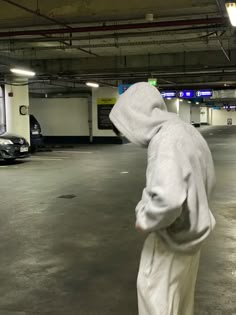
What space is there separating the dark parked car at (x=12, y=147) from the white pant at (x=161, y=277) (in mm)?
10461

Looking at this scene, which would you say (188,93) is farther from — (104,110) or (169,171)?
(169,171)

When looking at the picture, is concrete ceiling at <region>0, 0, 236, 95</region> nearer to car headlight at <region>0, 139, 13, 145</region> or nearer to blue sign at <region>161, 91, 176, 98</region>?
car headlight at <region>0, 139, 13, 145</region>

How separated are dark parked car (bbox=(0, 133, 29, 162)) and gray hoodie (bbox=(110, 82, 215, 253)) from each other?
33.9 ft

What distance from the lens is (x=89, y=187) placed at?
7.98 m

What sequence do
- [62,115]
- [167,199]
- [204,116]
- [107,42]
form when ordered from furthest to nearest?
[204,116] → [62,115] → [107,42] → [167,199]

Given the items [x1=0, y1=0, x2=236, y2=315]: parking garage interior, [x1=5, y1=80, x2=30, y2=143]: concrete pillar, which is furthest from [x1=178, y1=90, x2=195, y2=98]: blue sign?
[x1=5, y1=80, x2=30, y2=143]: concrete pillar

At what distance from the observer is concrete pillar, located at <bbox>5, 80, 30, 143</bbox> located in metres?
14.5

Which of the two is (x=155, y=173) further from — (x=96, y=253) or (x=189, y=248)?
(x=96, y=253)

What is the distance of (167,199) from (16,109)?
45.5 ft

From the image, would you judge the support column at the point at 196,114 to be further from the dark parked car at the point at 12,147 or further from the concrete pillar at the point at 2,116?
the dark parked car at the point at 12,147

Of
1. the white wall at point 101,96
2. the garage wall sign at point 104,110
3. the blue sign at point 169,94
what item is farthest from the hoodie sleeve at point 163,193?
the blue sign at point 169,94

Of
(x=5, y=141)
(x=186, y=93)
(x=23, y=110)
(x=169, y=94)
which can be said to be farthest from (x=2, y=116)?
(x=186, y=93)

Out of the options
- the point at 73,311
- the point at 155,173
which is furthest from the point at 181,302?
the point at 73,311

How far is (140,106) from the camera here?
5.37ft
